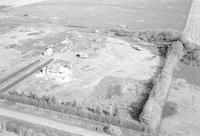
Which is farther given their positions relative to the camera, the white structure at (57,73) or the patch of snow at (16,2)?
the patch of snow at (16,2)

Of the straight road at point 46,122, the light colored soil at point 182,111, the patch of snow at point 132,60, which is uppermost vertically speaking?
the patch of snow at point 132,60

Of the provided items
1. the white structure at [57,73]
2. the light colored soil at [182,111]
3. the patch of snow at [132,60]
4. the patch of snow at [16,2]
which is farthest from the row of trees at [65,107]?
the patch of snow at [16,2]

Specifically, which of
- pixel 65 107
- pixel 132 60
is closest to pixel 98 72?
pixel 132 60

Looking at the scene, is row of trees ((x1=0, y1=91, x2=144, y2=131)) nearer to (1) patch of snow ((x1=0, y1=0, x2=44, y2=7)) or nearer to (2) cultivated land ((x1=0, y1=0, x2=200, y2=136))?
(2) cultivated land ((x1=0, y1=0, x2=200, y2=136))

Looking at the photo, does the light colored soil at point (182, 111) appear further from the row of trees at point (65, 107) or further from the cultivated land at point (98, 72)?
the row of trees at point (65, 107)

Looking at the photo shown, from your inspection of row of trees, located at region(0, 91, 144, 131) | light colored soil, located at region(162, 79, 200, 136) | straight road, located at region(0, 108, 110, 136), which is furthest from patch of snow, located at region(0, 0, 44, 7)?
light colored soil, located at region(162, 79, 200, 136)

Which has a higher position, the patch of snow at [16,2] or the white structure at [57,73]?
the patch of snow at [16,2]

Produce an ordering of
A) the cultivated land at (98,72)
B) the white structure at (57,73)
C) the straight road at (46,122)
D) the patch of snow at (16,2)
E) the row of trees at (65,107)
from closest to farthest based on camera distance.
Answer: the straight road at (46,122) → the row of trees at (65,107) → the cultivated land at (98,72) → the white structure at (57,73) → the patch of snow at (16,2)
